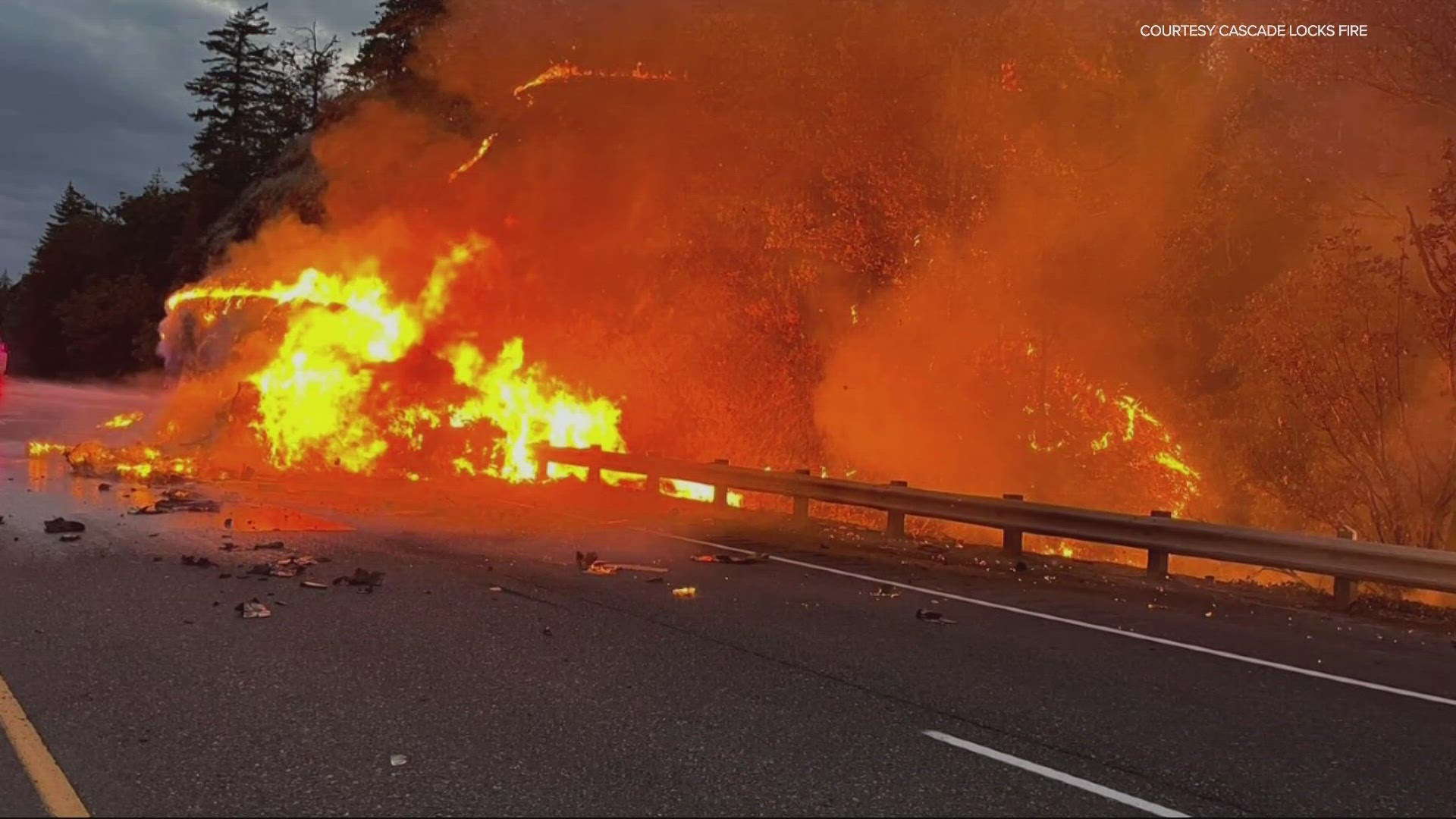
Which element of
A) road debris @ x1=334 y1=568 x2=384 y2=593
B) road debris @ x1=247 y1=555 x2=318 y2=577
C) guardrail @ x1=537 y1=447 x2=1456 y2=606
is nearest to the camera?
road debris @ x1=334 y1=568 x2=384 y2=593

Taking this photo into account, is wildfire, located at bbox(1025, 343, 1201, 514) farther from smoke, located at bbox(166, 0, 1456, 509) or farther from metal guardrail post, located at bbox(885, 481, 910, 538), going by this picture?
metal guardrail post, located at bbox(885, 481, 910, 538)

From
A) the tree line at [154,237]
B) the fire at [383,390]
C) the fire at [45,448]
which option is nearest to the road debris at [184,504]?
the fire at [383,390]

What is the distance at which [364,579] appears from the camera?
831 cm

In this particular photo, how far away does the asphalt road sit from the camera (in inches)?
166

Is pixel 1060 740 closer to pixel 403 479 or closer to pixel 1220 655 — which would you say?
pixel 1220 655

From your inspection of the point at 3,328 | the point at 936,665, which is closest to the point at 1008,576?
the point at 936,665

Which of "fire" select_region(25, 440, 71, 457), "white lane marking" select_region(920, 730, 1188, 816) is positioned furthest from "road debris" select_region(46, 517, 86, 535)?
"white lane marking" select_region(920, 730, 1188, 816)

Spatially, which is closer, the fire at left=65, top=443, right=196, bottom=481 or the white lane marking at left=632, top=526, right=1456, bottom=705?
the white lane marking at left=632, top=526, right=1456, bottom=705

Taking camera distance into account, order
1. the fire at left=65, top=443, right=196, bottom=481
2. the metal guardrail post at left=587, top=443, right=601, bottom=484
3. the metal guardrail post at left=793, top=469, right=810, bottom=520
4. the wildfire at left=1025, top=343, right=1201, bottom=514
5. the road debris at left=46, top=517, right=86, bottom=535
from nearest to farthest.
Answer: the road debris at left=46, top=517, right=86, bottom=535, the metal guardrail post at left=793, top=469, right=810, bottom=520, the fire at left=65, top=443, right=196, bottom=481, the metal guardrail post at left=587, top=443, right=601, bottom=484, the wildfire at left=1025, top=343, right=1201, bottom=514

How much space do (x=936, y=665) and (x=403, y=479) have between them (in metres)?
13.2

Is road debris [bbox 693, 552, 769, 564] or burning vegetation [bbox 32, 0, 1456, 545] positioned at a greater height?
burning vegetation [bbox 32, 0, 1456, 545]

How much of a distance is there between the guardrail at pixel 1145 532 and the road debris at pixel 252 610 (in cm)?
730

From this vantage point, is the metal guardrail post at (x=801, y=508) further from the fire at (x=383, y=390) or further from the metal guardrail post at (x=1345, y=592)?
the metal guardrail post at (x=1345, y=592)

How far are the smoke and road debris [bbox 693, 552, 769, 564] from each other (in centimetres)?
1000
